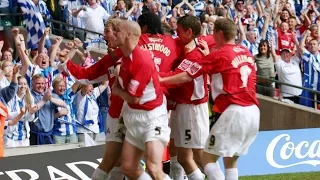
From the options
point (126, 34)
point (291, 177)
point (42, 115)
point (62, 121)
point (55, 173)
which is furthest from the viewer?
point (62, 121)

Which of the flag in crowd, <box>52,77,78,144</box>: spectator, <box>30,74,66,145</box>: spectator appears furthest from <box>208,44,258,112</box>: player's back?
the flag in crowd

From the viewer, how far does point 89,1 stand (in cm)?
Result: 2122

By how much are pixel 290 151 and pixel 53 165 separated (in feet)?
14.7

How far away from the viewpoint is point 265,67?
21.3 m

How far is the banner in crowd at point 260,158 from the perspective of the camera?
13961mm

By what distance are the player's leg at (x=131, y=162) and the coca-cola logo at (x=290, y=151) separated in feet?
16.5

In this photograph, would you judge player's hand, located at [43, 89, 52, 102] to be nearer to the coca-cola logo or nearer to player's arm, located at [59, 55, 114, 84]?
player's arm, located at [59, 55, 114, 84]

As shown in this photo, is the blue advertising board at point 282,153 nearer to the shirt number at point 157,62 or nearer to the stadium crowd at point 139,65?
the stadium crowd at point 139,65

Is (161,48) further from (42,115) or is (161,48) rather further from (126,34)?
(42,115)

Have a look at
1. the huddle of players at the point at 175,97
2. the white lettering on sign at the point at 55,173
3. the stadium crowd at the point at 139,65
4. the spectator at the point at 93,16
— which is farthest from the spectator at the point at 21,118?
the spectator at the point at 93,16

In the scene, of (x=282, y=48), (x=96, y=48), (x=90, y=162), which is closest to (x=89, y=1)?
(x=96, y=48)

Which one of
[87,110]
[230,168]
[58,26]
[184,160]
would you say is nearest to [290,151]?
[87,110]

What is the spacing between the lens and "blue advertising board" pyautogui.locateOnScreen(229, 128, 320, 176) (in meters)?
16.5

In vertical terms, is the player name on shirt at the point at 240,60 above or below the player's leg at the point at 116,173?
above
